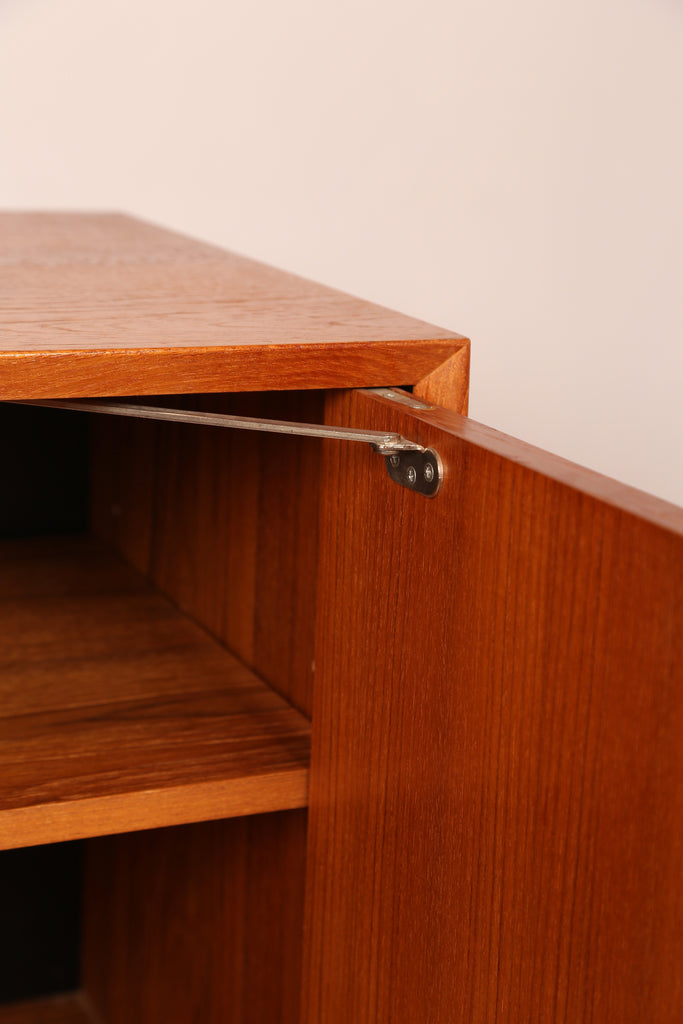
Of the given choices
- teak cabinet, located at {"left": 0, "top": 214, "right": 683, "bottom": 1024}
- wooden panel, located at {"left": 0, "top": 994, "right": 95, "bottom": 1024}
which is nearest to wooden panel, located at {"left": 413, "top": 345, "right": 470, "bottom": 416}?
teak cabinet, located at {"left": 0, "top": 214, "right": 683, "bottom": 1024}

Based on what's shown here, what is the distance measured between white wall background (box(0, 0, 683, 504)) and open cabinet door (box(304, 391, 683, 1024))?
119cm

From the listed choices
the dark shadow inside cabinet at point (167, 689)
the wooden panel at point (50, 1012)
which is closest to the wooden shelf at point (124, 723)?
the dark shadow inside cabinet at point (167, 689)

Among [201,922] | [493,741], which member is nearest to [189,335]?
[493,741]

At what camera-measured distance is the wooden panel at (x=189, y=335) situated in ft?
1.48

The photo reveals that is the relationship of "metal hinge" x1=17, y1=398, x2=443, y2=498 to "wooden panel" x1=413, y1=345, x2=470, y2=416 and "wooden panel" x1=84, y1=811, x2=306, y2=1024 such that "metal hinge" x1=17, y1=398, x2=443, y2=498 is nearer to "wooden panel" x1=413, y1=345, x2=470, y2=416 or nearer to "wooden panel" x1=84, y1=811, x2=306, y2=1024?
"wooden panel" x1=413, y1=345, x2=470, y2=416

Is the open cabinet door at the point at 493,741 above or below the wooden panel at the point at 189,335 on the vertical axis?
below

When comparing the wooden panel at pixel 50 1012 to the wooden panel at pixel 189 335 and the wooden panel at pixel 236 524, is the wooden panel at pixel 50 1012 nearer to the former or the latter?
the wooden panel at pixel 236 524

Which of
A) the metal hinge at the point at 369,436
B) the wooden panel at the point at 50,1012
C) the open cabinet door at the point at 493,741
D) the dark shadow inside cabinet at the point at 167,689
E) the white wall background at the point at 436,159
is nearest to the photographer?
the open cabinet door at the point at 493,741

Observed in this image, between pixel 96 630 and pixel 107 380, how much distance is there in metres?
0.34

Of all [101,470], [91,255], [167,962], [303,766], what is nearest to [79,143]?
[101,470]

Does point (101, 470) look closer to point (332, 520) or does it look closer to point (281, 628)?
point (281, 628)

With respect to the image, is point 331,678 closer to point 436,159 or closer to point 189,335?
point 189,335

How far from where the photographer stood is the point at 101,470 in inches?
37.5

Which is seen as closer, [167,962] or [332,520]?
[332,520]
